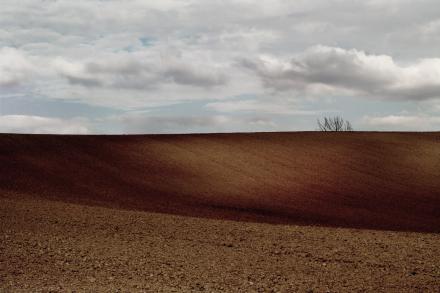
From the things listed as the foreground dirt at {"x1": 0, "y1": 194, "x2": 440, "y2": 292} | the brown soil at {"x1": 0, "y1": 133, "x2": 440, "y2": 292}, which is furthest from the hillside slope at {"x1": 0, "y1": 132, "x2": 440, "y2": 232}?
the foreground dirt at {"x1": 0, "y1": 194, "x2": 440, "y2": 292}

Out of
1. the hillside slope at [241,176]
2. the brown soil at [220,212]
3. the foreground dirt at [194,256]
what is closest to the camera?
the foreground dirt at [194,256]

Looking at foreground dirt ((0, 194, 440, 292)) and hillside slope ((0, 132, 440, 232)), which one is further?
hillside slope ((0, 132, 440, 232))

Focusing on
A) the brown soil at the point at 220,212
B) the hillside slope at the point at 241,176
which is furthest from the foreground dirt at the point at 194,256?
the hillside slope at the point at 241,176

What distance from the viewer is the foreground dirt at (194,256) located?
32.8ft

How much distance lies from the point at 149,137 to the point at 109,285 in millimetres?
29565

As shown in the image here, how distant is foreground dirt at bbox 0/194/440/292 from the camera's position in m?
9.99

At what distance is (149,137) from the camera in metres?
38.8

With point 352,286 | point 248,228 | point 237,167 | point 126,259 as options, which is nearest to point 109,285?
point 126,259

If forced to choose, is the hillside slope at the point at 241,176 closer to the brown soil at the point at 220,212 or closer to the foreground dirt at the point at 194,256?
the brown soil at the point at 220,212

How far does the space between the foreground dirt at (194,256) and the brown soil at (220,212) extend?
41 mm

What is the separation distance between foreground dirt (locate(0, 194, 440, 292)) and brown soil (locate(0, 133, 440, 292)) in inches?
1.6

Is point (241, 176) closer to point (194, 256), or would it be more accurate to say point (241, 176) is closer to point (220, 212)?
point (220, 212)

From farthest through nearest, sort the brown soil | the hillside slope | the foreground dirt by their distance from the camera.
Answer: the hillside slope
the brown soil
the foreground dirt

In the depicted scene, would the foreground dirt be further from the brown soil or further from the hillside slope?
the hillside slope
